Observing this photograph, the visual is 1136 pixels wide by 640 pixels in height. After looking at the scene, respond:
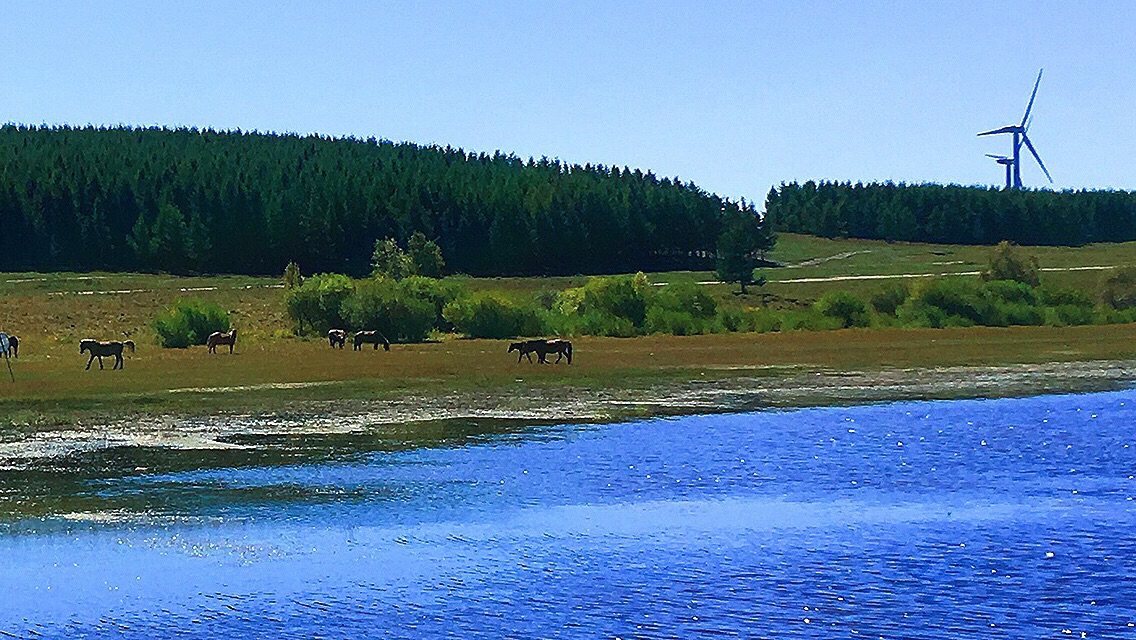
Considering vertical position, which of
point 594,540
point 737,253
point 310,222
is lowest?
point 594,540

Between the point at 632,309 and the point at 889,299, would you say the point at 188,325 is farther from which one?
the point at 889,299

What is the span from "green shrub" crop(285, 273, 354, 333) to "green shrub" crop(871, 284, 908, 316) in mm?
34886

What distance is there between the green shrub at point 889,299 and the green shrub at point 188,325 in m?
42.6

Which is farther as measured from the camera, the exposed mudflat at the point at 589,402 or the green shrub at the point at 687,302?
the green shrub at the point at 687,302

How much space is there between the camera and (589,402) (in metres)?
48.9

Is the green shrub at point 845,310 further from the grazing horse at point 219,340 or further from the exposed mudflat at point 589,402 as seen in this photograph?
the grazing horse at point 219,340

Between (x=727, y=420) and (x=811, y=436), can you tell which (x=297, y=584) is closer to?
(x=811, y=436)

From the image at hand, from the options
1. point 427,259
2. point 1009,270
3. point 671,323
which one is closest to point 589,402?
point 671,323

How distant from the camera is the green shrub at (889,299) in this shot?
106 meters

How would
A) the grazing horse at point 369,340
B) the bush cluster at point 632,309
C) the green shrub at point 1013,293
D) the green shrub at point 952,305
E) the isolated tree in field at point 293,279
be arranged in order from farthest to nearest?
the green shrub at point 1013,293, the green shrub at point 952,305, the isolated tree in field at point 293,279, the bush cluster at point 632,309, the grazing horse at point 369,340

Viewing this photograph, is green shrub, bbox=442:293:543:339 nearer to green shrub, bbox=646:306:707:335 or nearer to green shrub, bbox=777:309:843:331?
green shrub, bbox=646:306:707:335

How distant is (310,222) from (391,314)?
266 feet

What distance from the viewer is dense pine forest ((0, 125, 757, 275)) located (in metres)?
160

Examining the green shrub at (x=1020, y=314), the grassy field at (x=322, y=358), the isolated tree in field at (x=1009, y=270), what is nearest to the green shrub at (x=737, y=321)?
the grassy field at (x=322, y=358)
